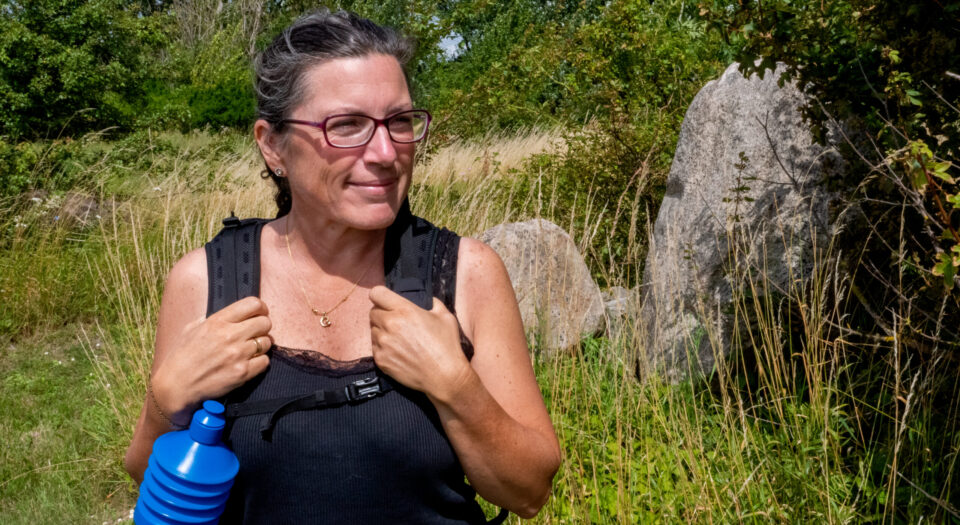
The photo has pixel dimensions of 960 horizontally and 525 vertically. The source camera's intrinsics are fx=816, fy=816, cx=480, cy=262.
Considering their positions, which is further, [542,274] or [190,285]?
[542,274]

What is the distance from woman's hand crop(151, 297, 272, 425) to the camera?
155 cm

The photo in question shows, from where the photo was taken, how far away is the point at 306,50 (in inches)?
67.9

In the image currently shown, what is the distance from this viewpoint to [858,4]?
9.89 feet

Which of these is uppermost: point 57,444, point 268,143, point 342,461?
point 268,143

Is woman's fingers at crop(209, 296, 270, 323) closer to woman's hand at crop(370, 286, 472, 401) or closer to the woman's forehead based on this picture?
woman's hand at crop(370, 286, 472, 401)

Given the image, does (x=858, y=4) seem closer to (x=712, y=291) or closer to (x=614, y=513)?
(x=712, y=291)

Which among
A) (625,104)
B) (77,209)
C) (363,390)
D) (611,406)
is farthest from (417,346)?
(77,209)

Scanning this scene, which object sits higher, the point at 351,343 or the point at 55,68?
the point at 55,68

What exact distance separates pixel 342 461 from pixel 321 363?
0.67 feet

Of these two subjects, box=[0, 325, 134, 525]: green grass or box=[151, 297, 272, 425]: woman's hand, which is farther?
box=[0, 325, 134, 525]: green grass

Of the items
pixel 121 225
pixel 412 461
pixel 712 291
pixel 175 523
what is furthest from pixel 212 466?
pixel 121 225

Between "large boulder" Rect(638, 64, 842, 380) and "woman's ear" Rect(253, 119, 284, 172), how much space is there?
2.16 metres

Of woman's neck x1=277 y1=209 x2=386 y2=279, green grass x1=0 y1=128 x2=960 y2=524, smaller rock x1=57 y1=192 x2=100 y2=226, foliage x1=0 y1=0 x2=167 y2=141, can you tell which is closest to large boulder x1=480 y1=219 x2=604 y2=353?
green grass x1=0 y1=128 x2=960 y2=524

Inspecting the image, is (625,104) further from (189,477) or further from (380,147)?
(189,477)
